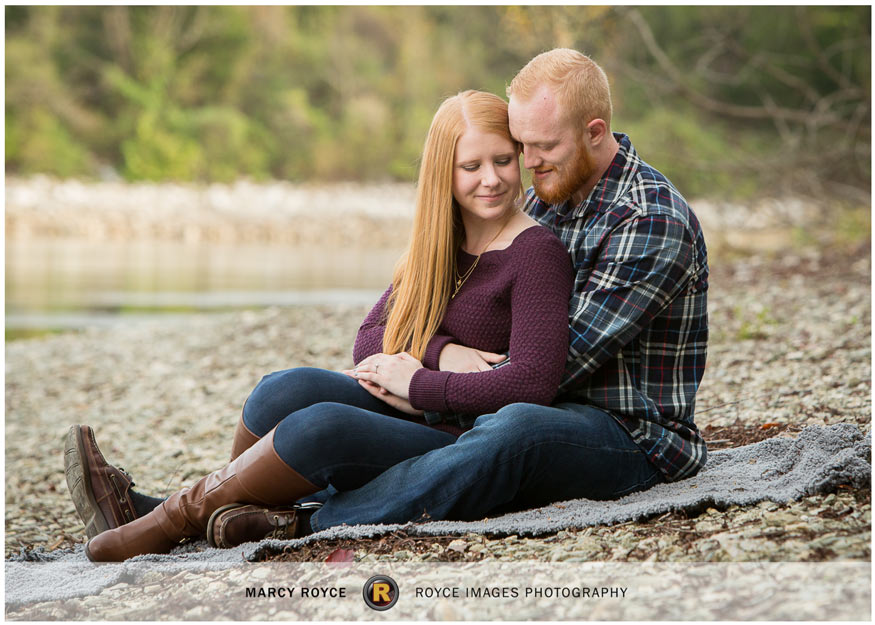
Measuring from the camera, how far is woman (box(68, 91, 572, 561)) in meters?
2.79

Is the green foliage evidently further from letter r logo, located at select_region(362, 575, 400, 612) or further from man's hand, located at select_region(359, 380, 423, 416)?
letter r logo, located at select_region(362, 575, 400, 612)

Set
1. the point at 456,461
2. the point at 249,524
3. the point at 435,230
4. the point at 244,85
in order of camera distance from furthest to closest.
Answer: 1. the point at 244,85
2. the point at 435,230
3. the point at 249,524
4. the point at 456,461

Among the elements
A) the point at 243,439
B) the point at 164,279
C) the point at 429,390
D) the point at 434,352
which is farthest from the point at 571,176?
the point at 164,279

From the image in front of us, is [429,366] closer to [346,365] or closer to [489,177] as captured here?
[489,177]

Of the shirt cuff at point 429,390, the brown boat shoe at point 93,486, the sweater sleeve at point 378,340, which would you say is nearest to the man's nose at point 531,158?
the sweater sleeve at point 378,340

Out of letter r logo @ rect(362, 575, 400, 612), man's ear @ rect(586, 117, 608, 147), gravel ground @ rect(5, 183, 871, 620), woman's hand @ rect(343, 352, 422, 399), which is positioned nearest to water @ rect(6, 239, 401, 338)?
gravel ground @ rect(5, 183, 871, 620)

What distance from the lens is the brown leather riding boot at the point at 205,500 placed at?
2.80 m

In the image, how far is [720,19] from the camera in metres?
22.0

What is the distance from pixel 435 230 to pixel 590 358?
26.3 inches

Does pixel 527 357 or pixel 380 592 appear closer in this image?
pixel 380 592

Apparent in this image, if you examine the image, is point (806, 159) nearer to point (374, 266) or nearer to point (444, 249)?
point (374, 266)

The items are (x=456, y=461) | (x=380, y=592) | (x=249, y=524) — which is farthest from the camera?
(x=249, y=524)

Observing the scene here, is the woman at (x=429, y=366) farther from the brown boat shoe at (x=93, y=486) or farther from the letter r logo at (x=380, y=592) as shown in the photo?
the letter r logo at (x=380, y=592)

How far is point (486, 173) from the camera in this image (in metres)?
3.02
